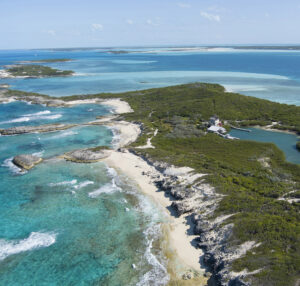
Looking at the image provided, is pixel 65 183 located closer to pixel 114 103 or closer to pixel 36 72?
pixel 114 103

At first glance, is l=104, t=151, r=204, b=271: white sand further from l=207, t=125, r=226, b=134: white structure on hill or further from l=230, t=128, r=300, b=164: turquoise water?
l=230, t=128, r=300, b=164: turquoise water

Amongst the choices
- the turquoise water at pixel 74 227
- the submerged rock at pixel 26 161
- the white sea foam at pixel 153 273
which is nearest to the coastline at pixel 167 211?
the white sea foam at pixel 153 273

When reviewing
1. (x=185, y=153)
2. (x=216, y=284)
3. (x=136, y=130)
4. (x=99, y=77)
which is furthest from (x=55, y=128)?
(x=99, y=77)

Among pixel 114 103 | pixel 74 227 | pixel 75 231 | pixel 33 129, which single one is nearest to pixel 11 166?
pixel 33 129

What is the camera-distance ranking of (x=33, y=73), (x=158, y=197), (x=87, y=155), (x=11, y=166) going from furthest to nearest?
(x=33, y=73) < (x=87, y=155) < (x=11, y=166) < (x=158, y=197)

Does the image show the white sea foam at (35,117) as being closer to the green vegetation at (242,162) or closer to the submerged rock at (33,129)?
the submerged rock at (33,129)

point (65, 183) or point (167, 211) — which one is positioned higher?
point (65, 183)

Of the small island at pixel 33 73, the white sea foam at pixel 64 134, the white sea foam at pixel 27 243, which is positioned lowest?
the white sea foam at pixel 27 243
